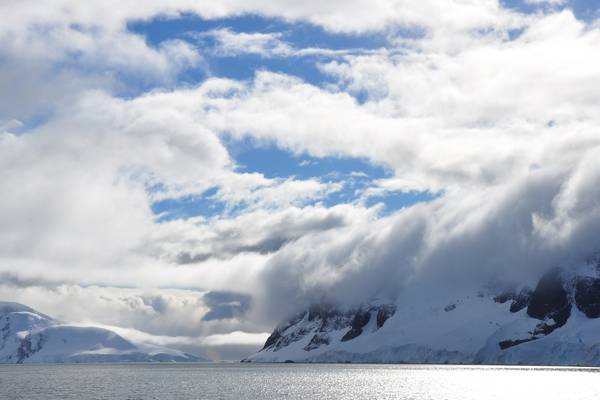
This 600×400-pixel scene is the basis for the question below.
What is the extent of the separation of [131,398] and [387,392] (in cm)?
6924

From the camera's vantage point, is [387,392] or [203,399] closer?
[203,399]

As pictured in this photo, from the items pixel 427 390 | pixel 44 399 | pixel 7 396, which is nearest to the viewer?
pixel 44 399

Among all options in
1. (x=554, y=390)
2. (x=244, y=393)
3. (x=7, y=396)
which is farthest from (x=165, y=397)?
(x=554, y=390)

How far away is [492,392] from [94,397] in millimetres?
102496

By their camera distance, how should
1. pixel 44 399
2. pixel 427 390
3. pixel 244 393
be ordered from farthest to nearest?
pixel 427 390, pixel 244 393, pixel 44 399

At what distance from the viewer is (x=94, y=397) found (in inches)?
6432

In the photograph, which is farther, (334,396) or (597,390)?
(597,390)

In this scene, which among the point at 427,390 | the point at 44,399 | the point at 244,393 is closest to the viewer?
the point at 44,399

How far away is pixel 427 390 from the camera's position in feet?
655

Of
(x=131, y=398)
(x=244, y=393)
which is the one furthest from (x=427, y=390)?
(x=131, y=398)

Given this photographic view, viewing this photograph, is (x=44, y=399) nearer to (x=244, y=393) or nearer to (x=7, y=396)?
(x=7, y=396)

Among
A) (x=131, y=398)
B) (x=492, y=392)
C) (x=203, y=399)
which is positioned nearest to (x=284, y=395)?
(x=203, y=399)

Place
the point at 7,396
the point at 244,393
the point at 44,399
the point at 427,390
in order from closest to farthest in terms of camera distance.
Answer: the point at 44,399 → the point at 7,396 → the point at 244,393 → the point at 427,390

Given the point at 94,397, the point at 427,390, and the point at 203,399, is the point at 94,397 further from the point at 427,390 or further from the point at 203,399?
the point at 427,390
